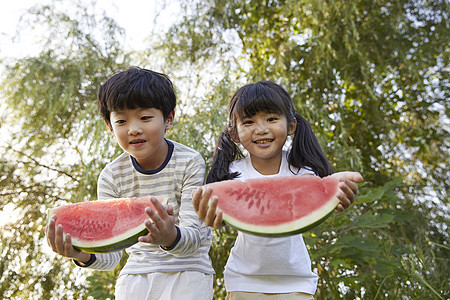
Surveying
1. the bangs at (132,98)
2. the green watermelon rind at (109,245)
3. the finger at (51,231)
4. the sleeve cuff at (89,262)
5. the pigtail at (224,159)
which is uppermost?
the bangs at (132,98)

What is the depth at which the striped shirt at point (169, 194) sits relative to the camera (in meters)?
1.53

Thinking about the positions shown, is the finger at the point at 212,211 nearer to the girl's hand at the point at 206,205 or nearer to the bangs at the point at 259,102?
the girl's hand at the point at 206,205

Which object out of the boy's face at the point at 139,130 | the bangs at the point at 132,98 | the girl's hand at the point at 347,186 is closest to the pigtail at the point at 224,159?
the boy's face at the point at 139,130

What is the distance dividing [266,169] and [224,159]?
188 millimetres

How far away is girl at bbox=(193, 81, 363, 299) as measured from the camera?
1.55 m

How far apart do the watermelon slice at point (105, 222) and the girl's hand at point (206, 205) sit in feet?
0.78

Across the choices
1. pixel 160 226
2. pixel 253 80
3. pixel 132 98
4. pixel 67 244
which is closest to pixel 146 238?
pixel 160 226

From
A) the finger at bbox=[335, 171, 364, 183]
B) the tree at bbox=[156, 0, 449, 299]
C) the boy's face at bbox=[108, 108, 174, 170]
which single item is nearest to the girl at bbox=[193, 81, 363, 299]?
the boy's face at bbox=[108, 108, 174, 170]

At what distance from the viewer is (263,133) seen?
1577 millimetres

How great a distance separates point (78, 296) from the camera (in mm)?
4090

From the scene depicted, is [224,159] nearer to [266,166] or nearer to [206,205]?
[266,166]

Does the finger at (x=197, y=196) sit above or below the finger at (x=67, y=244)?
above

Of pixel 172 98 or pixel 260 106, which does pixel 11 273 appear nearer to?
pixel 172 98

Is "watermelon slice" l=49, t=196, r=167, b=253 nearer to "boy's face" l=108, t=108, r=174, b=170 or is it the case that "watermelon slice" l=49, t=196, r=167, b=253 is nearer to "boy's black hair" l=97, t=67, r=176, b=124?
"boy's face" l=108, t=108, r=174, b=170
